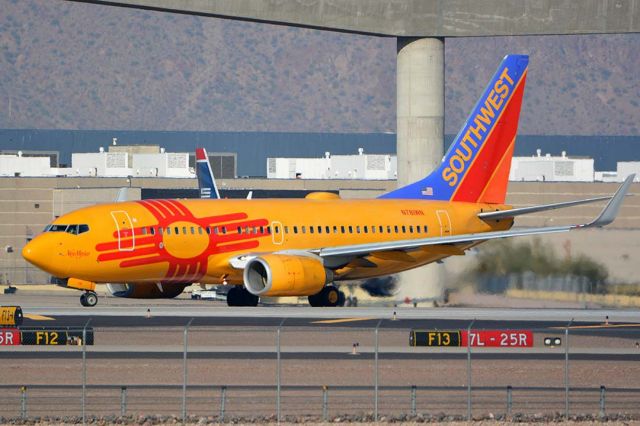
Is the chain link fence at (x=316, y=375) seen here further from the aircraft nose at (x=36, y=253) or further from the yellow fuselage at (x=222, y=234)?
the yellow fuselage at (x=222, y=234)

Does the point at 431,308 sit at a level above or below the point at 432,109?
below

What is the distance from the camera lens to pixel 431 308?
55844 mm

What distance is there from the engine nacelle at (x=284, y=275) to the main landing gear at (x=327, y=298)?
145 centimetres

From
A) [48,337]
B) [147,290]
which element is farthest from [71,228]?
[48,337]

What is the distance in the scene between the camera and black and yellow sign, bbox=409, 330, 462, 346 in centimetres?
4000

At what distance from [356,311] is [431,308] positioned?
4.05m

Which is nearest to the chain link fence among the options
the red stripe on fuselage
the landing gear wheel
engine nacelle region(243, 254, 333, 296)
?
engine nacelle region(243, 254, 333, 296)

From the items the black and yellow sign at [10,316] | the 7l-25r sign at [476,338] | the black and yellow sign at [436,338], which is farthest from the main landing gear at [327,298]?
the black and yellow sign at [436,338]

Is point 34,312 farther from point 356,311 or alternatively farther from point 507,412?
point 507,412

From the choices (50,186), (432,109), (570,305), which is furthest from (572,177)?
(570,305)

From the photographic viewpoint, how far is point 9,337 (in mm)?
40250

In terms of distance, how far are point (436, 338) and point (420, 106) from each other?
27.2m

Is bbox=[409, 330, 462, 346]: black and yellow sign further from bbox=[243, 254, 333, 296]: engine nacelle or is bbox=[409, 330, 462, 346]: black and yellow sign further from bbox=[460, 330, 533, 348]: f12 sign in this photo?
bbox=[243, 254, 333, 296]: engine nacelle

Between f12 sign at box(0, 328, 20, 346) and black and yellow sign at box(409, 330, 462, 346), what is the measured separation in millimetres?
9774
